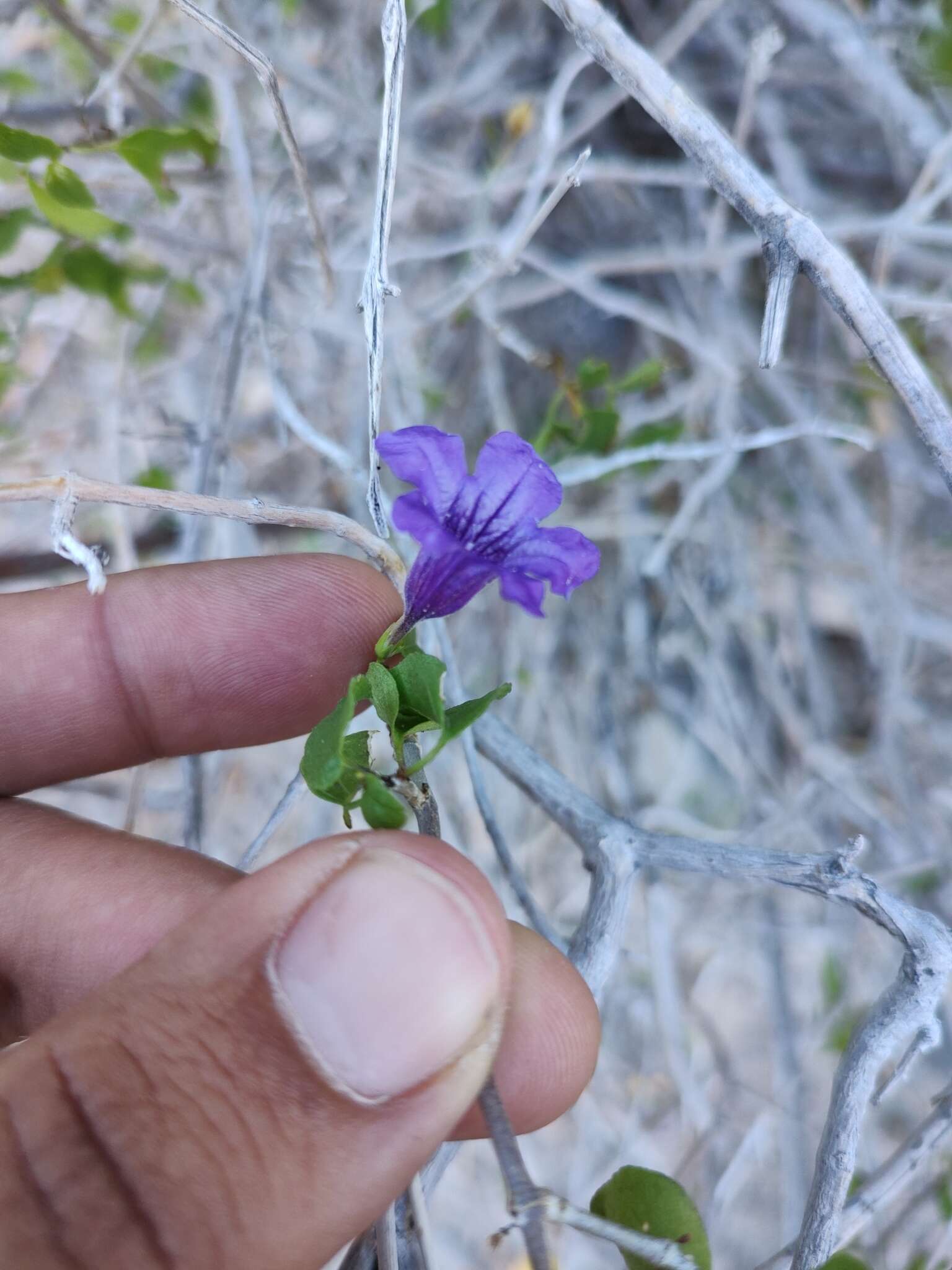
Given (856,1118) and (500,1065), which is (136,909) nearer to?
(500,1065)

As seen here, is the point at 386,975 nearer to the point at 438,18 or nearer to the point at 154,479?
the point at 154,479

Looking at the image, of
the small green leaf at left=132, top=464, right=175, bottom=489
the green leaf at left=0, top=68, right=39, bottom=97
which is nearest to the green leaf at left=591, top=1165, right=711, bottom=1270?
the small green leaf at left=132, top=464, right=175, bottom=489

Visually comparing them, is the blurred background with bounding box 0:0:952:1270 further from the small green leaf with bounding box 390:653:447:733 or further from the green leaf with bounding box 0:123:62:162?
the small green leaf with bounding box 390:653:447:733

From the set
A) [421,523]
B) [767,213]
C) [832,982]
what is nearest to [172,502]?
[421,523]

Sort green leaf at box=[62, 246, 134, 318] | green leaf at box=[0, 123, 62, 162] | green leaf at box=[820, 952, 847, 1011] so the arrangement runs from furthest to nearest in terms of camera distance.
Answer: green leaf at box=[820, 952, 847, 1011] → green leaf at box=[62, 246, 134, 318] → green leaf at box=[0, 123, 62, 162]

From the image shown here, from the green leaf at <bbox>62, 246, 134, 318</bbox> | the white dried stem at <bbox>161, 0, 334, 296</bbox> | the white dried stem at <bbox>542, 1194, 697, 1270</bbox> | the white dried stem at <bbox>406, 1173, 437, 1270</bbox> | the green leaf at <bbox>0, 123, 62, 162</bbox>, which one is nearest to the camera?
the white dried stem at <bbox>542, 1194, 697, 1270</bbox>

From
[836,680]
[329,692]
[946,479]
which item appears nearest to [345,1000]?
[329,692]
